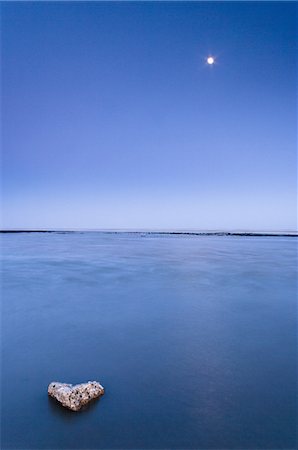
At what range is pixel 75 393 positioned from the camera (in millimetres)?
3248

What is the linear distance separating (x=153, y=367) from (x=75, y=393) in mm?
1347

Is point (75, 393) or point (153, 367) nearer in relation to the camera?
point (75, 393)

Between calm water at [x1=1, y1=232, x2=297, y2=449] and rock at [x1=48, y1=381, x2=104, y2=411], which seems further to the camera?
rock at [x1=48, y1=381, x2=104, y2=411]

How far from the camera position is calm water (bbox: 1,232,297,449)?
2906 millimetres

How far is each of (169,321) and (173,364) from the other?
202 centimetres

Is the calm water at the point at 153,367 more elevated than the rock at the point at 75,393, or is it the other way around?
the rock at the point at 75,393

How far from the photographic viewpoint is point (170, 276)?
12.1 meters

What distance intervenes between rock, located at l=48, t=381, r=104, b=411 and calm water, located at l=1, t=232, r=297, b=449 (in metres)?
0.09

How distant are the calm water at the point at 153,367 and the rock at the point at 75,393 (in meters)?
0.09

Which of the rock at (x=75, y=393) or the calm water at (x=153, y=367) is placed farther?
the rock at (x=75, y=393)

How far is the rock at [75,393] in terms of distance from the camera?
3175 mm

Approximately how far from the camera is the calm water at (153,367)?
9.53 ft

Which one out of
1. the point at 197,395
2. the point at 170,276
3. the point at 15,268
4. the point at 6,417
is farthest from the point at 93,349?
the point at 15,268

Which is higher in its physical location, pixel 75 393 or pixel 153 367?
pixel 75 393
